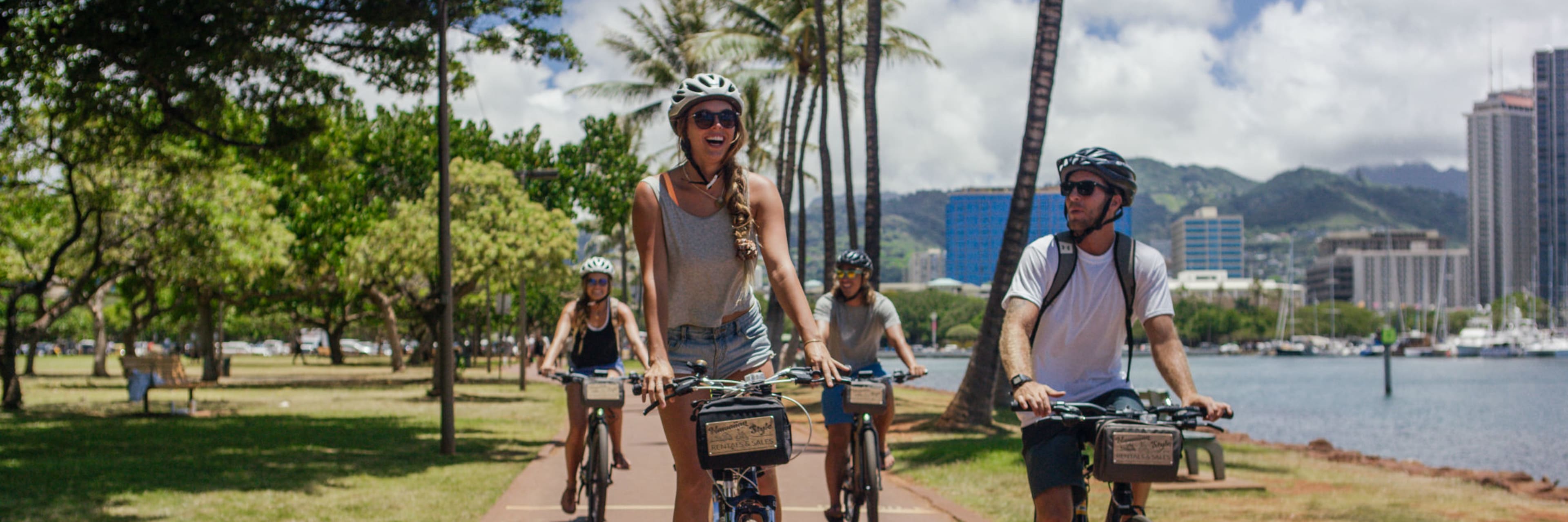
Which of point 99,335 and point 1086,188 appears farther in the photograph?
point 99,335

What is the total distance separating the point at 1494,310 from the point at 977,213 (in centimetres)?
11763

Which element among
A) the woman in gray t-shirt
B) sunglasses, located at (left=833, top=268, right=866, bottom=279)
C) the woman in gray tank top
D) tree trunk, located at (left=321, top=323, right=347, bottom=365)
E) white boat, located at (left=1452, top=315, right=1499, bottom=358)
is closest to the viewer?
the woman in gray tank top

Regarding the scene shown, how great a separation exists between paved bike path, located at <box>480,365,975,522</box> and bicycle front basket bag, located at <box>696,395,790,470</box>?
11.2 ft

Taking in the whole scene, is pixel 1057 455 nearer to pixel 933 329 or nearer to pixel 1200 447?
pixel 1200 447

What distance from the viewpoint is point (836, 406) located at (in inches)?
290

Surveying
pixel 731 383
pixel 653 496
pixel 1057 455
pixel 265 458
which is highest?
pixel 731 383

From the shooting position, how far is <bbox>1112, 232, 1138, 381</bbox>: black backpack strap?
13.4ft

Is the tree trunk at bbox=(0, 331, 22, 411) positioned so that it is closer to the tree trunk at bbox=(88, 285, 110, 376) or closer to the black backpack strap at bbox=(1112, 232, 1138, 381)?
the tree trunk at bbox=(88, 285, 110, 376)

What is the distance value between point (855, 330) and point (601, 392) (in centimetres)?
166

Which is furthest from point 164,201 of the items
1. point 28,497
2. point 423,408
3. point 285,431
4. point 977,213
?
point 977,213

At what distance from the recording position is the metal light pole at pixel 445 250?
504 inches

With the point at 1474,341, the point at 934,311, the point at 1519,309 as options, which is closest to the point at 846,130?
the point at 934,311

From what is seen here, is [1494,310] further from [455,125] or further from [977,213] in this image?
[455,125]

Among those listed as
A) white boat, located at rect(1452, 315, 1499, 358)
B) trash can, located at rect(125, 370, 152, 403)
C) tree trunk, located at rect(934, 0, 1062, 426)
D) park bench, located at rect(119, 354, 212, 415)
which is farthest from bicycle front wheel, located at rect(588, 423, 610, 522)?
white boat, located at rect(1452, 315, 1499, 358)
